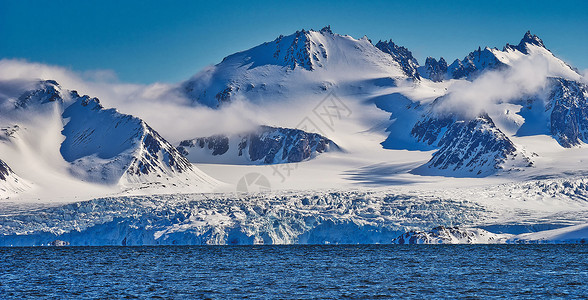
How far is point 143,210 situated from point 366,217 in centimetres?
4903

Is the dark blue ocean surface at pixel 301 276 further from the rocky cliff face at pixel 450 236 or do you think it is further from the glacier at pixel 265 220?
the glacier at pixel 265 220

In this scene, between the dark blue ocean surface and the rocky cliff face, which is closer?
the dark blue ocean surface

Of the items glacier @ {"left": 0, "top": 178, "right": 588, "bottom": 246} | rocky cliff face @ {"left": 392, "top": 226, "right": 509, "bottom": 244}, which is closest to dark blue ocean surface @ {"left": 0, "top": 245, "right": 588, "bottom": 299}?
rocky cliff face @ {"left": 392, "top": 226, "right": 509, "bottom": 244}

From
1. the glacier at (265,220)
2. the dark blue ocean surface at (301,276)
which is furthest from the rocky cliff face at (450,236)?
the dark blue ocean surface at (301,276)

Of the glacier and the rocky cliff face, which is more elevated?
the glacier

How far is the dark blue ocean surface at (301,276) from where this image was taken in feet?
247

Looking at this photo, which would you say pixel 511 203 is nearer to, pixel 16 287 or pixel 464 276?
pixel 464 276

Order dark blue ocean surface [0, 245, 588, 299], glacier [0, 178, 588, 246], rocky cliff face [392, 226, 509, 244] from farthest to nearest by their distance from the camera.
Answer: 1. glacier [0, 178, 588, 246]
2. rocky cliff face [392, 226, 509, 244]
3. dark blue ocean surface [0, 245, 588, 299]

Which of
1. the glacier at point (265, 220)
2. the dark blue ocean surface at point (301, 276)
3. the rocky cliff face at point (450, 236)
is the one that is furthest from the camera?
the glacier at point (265, 220)

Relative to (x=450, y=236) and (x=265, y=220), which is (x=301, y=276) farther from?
(x=265, y=220)

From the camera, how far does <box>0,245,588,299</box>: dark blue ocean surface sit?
75.2 m

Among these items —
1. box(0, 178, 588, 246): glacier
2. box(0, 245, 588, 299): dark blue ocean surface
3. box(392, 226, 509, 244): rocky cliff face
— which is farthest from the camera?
box(0, 178, 588, 246): glacier

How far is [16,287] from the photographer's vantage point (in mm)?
81438

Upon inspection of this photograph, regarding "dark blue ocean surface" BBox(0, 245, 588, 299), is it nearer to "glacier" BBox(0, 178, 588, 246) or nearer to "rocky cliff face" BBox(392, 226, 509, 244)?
"rocky cliff face" BBox(392, 226, 509, 244)
